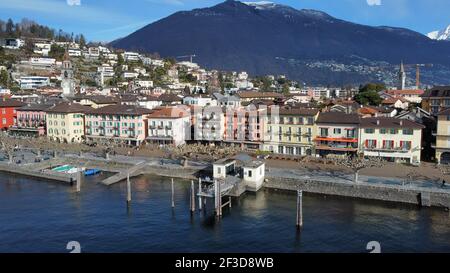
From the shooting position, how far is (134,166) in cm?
4909

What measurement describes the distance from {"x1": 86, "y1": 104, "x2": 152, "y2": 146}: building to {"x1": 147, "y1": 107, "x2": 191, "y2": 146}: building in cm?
149

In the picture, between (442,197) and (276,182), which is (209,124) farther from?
(442,197)

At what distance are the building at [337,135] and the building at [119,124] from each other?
88.5 ft

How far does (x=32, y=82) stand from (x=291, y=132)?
322 feet

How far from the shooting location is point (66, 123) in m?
67.2

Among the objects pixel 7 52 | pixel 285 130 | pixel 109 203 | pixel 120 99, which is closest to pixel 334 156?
pixel 285 130

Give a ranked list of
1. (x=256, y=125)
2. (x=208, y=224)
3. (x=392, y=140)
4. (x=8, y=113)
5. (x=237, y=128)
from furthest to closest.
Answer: (x=8, y=113) → (x=237, y=128) → (x=256, y=125) → (x=392, y=140) → (x=208, y=224)

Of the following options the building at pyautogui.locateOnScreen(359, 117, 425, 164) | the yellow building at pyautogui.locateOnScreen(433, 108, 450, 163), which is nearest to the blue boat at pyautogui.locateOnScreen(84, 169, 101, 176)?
the building at pyautogui.locateOnScreen(359, 117, 425, 164)

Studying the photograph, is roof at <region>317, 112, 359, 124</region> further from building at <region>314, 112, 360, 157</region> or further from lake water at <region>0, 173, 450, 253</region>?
lake water at <region>0, 173, 450, 253</region>

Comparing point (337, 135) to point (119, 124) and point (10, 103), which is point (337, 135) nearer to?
point (119, 124)

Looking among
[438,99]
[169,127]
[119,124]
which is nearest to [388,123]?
[438,99]

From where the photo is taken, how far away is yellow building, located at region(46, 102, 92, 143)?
67.2 m

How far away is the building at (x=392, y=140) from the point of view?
155 ft

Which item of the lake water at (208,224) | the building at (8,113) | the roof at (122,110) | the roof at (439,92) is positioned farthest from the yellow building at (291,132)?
the building at (8,113)
